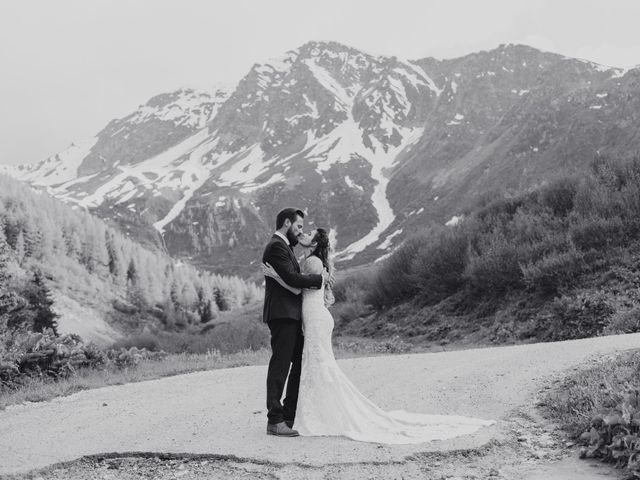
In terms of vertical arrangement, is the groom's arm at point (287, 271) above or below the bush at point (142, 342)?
above

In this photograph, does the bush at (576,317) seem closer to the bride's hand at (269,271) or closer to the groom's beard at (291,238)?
the groom's beard at (291,238)

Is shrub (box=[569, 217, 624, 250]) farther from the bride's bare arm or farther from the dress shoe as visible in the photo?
the dress shoe

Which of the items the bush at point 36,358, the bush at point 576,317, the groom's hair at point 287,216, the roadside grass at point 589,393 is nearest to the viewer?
the roadside grass at point 589,393

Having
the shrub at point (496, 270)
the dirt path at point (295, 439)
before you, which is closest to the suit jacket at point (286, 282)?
the dirt path at point (295, 439)

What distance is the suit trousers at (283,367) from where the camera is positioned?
23.1 ft

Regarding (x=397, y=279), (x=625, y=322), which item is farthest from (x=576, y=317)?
(x=397, y=279)

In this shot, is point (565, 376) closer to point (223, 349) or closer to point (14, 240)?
point (223, 349)

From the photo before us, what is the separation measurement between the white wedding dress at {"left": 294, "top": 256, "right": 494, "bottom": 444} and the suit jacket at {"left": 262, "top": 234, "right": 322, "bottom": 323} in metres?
0.19

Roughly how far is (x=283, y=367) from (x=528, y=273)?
503 inches

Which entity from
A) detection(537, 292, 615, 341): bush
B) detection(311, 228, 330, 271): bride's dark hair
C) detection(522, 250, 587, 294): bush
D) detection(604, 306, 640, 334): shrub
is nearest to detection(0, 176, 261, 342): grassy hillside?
detection(522, 250, 587, 294): bush

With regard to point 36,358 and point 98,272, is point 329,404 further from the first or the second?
point 98,272

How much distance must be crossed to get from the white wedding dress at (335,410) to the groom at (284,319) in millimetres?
168

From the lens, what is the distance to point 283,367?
7129 mm

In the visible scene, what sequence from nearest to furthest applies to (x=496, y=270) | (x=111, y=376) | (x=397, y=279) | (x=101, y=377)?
1. (x=101, y=377)
2. (x=111, y=376)
3. (x=496, y=270)
4. (x=397, y=279)
